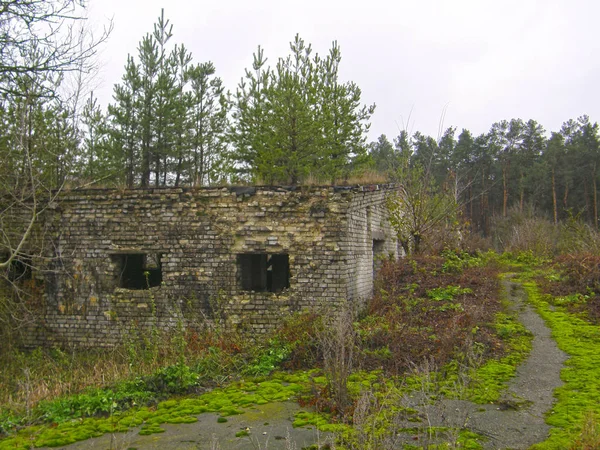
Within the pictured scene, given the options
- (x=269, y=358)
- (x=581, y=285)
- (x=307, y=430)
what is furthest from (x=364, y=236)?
(x=307, y=430)

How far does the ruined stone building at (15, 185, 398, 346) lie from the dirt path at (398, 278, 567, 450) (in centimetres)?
338

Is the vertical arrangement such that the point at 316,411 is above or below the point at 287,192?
below

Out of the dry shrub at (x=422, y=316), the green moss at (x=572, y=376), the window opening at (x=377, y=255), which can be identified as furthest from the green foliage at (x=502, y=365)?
the window opening at (x=377, y=255)

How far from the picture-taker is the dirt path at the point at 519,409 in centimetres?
453

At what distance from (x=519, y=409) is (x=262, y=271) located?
6.99 m

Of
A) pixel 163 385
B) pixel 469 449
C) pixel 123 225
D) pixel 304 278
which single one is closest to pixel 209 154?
pixel 123 225

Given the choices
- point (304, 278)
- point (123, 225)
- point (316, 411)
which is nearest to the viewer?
point (316, 411)

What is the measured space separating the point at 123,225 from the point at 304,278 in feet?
12.5

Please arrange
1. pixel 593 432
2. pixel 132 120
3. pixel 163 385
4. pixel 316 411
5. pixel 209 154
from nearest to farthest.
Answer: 1. pixel 593 432
2. pixel 316 411
3. pixel 163 385
4. pixel 132 120
5. pixel 209 154

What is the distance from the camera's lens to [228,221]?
9.15 m

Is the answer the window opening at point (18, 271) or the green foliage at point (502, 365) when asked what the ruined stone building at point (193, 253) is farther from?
the green foliage at point (502, 365)

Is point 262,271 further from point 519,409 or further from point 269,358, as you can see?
point 519,409

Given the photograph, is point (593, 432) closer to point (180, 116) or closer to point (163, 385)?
point (163, 385)

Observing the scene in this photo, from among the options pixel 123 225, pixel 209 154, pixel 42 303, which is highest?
pixel 209 154
